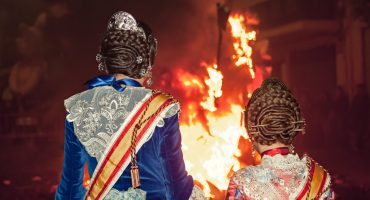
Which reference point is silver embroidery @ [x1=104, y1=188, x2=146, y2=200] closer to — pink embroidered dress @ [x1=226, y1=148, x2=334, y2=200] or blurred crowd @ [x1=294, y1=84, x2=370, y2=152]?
pink embroidered dress @ [x1=226, y1=148, x2=334, y2=200]

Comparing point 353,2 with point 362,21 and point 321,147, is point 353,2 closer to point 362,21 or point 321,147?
point 362,21

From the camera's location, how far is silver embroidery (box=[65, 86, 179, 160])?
2572 mm

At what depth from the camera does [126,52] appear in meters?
2.59

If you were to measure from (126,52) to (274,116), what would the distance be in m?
0.86

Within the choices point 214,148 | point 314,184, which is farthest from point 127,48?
point 214,148

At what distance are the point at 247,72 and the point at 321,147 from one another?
4.09 metres

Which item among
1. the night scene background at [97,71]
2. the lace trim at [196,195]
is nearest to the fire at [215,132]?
the night scene background at [97,71]

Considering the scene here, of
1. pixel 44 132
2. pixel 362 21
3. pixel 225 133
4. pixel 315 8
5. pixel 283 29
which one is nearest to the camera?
pixel 225 133

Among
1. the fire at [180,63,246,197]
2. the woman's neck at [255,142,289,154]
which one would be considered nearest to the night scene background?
the fire at [180,63,246,197]

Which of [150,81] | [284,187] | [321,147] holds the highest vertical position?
[150,81]

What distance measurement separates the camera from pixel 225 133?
8.98 m

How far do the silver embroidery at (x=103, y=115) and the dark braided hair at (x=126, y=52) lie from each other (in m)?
0.11

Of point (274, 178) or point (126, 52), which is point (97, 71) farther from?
point (274, 178)

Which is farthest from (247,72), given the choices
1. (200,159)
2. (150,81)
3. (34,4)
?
(150,81)
